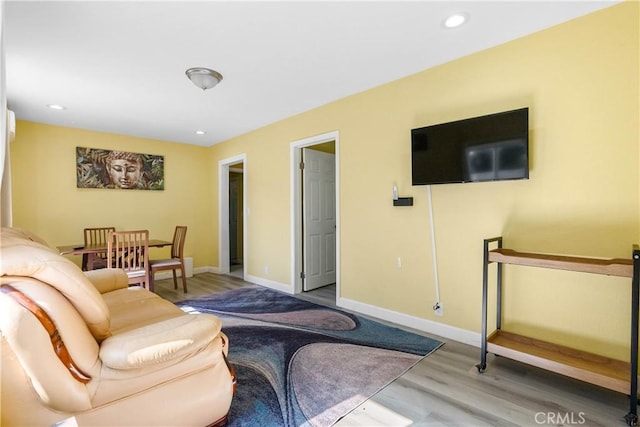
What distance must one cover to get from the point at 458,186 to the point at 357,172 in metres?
1.13

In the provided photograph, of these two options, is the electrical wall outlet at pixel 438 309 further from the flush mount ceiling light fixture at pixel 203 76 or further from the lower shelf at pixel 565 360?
the flush mount ceiling light fixture at pixel 203 76

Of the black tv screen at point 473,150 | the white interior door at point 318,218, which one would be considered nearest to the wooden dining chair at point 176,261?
the white interior door at point 318,218

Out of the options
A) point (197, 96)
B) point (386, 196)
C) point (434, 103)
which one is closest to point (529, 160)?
point (434, 103)

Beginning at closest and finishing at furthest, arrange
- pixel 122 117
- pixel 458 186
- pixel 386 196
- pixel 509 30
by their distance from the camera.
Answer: pixel 509 30 → pixel 458 186 → pixel 386 196 → pixel 122 117

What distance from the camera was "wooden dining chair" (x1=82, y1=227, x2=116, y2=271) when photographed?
143 inches

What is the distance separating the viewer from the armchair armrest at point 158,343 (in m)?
1.23

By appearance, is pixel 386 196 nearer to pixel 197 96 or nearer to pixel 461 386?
pixel 461 386

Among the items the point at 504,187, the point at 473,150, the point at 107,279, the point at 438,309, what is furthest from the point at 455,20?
the point at 107,279

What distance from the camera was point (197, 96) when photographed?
3.36m

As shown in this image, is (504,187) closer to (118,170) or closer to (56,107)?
(56,107)

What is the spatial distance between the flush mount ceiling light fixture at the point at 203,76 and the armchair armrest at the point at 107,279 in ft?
6.16

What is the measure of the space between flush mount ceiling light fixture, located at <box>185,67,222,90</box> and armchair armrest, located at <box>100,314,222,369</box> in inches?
87.7

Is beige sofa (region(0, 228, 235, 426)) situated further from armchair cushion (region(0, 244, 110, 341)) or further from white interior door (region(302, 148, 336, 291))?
white interior door (region(302, 148, 336, 291))
